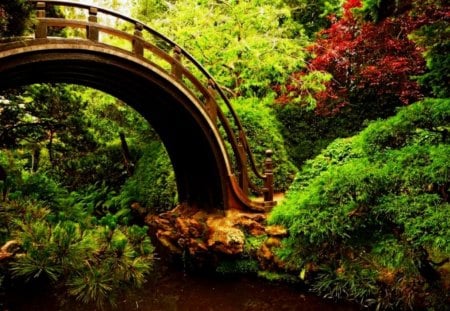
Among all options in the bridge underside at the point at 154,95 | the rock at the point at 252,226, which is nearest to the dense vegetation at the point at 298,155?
the rock at the point at 252,226

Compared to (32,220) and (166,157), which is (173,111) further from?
(32,220)

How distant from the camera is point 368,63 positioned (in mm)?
9320

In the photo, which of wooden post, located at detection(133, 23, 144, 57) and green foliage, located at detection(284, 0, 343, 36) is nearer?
wooden post, located at detection(133, 23, 144, 57)

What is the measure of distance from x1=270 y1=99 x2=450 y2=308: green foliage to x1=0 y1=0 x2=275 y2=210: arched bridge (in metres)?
1.71

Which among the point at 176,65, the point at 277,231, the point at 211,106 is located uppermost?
the point at 176,65

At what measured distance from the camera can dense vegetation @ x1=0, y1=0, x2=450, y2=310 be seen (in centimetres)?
403

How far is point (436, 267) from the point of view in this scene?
5.11 meters

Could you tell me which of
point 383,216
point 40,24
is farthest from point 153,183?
point 383,216

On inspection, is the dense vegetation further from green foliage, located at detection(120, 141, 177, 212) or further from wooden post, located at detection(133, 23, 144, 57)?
wooden post, located at detection(133, 23, 144, 57)

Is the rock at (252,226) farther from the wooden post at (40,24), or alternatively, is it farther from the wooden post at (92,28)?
the wooden post at (40,24)

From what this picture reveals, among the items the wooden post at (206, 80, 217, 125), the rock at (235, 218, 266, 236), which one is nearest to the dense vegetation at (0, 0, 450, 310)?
the rock at (235, 218, 266, 236)

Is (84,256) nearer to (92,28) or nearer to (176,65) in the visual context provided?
(92,28)

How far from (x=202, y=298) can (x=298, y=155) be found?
5.38 meters

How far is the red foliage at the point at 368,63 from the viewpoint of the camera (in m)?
8.55
